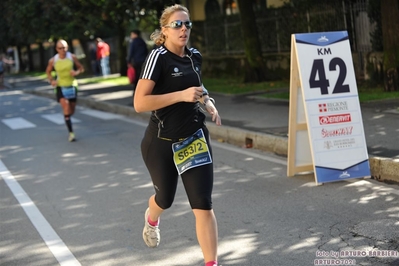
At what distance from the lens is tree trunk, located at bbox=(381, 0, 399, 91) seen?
1594 centimetres

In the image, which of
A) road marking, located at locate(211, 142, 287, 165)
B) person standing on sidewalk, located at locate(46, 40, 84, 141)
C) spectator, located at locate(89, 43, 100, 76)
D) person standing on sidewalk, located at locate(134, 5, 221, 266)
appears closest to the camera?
person standing on sidewalk, located at locate(134, 5, 221, 266)

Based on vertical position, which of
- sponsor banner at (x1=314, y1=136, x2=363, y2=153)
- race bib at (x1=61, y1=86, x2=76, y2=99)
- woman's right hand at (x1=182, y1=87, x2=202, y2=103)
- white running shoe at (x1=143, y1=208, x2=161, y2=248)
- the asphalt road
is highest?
woman's right hand at (x1=182, y1=87, x2=202, y2=103)

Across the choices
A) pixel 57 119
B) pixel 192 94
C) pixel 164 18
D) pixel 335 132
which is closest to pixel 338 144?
pixel 335 132

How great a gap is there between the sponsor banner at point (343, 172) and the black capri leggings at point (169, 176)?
3291 mm

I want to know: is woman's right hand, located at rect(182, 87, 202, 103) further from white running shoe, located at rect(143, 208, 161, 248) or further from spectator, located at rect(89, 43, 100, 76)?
spectator, located at rect(89, 43, 100, 76)

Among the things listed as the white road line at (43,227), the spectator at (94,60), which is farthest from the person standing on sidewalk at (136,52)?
the spectator at (94,60)

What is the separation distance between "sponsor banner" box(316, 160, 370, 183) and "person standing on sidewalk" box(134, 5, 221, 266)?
342cm

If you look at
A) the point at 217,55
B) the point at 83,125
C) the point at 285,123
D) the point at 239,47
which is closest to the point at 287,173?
the point at 285,123

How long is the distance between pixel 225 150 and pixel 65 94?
12.4 ft

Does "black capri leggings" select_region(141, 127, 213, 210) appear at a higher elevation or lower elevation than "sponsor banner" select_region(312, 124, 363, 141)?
higher


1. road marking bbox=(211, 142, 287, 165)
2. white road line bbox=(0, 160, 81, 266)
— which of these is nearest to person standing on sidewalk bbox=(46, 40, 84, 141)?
road marking bbox=(211, 142, 287, 165)

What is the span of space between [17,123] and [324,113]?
37.5 feet

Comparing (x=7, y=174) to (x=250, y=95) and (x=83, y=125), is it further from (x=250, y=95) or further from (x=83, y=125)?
(x=250, y=95)

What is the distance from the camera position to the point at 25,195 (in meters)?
9.32
